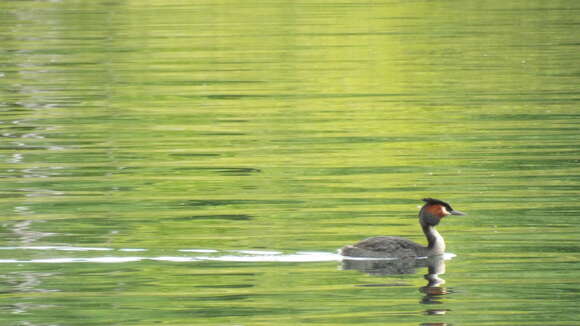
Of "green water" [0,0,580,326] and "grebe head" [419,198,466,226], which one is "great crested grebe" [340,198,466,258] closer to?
"grebe head" [419,198,466,226]

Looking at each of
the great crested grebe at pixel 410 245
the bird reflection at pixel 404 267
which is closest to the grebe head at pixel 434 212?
the great crested grebe at pixel 410 245

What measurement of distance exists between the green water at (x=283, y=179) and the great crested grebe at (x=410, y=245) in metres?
0.17

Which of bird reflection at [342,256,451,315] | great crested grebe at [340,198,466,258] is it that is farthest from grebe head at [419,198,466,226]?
bird reflection at [342,256,451,315]

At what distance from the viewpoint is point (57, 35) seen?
42.1 meters

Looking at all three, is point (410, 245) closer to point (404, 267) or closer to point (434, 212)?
point (404, 267)

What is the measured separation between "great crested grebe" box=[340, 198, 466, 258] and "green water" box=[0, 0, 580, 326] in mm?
168

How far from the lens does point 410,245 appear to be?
12.5 m

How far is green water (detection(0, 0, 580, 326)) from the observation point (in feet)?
37.2

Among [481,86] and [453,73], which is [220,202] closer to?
[481,86]

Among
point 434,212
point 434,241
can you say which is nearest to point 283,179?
point 434,212

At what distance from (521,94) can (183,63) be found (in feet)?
31.1

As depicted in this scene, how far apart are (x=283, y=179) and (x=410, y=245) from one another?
4548mm

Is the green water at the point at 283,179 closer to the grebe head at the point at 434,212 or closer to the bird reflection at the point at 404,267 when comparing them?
the bird reflection at the point at 404,267

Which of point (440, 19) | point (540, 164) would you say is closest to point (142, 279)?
point (540, 164)
